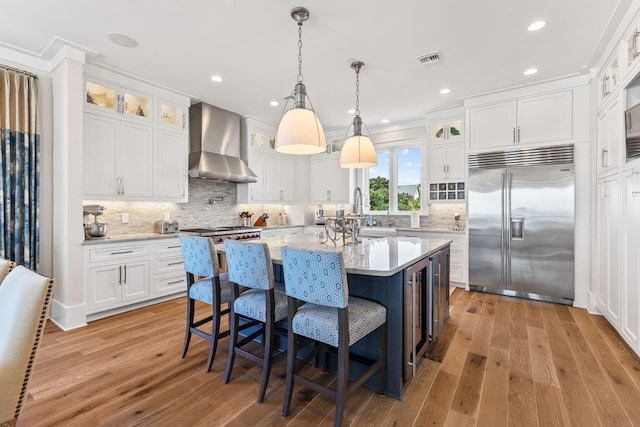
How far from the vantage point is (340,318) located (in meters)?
1.57

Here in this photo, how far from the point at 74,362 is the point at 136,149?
7.92 ft

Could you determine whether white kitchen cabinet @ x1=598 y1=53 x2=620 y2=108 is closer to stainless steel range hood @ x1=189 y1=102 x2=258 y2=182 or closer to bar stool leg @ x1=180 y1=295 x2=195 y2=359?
bar stool leg @ x1=180 y1=295 x2=195 y2=359

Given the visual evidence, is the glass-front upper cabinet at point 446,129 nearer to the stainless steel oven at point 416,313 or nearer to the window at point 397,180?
the window at point 397,180

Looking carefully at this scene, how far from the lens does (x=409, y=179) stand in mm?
5512

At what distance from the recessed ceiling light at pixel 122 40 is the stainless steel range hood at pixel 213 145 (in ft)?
5.14

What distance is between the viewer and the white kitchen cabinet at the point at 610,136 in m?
2.69

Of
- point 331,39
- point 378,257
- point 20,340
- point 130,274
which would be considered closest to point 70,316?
point 130,274

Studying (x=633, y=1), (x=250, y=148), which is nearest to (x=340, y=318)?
(x=633, y=1)

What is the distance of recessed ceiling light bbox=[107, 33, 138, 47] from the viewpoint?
273 centimetres

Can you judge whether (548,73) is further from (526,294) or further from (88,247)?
(88,247)

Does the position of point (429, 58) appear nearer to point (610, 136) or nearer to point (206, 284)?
point (610, 136)

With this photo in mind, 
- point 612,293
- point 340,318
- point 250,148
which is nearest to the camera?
point 340,318

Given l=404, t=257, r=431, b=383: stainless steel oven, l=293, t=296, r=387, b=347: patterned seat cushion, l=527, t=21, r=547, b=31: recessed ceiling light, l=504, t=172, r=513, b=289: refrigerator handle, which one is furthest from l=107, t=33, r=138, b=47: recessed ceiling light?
l=504, t=172, r=513, b=289: refrigerator handle

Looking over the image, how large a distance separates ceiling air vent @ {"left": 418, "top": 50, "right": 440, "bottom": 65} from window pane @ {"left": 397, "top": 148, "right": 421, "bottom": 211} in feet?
7.73
